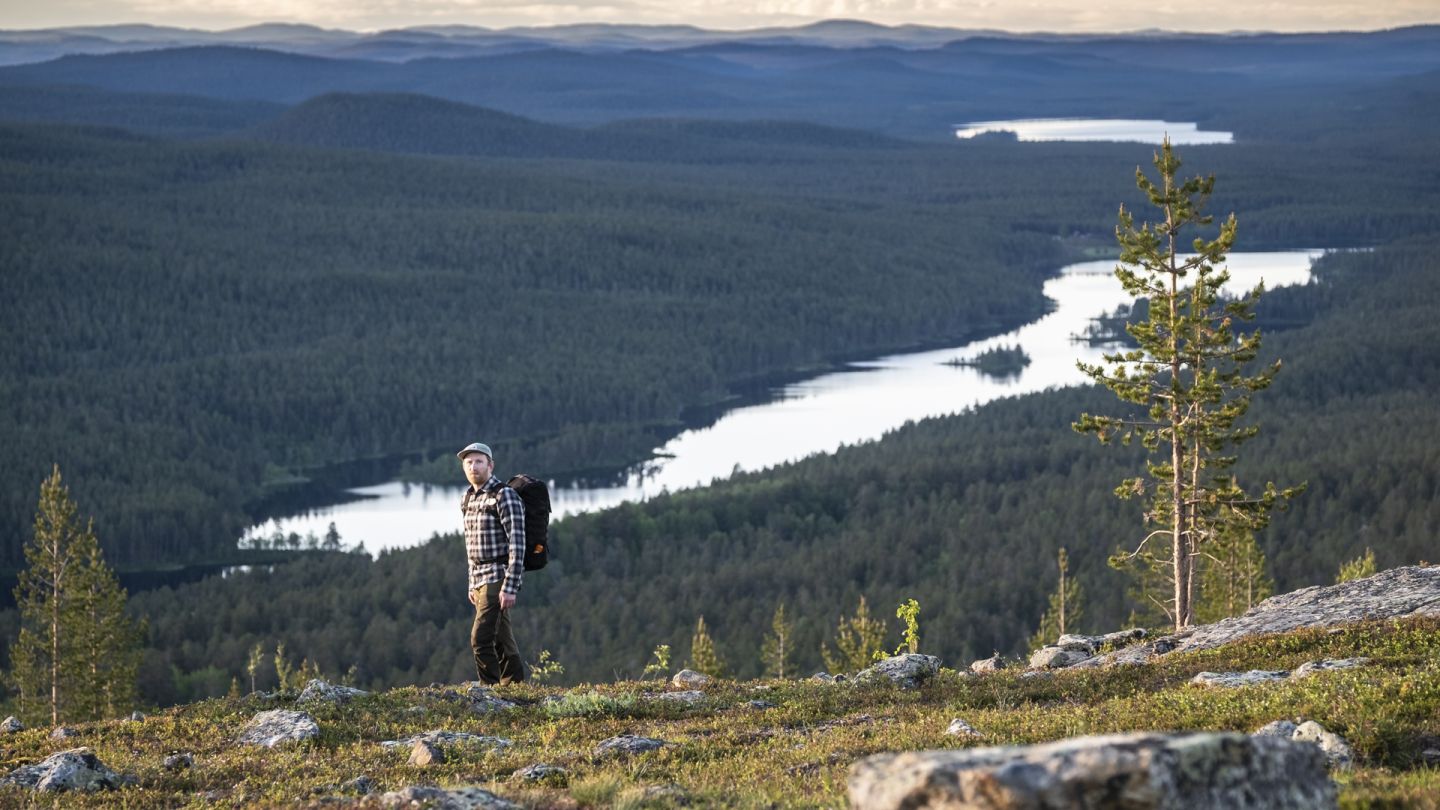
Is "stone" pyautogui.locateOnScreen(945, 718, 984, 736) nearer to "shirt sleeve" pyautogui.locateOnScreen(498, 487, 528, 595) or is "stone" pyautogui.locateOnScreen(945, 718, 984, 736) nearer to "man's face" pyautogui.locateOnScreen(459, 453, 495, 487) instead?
"shirt sleeve" pyautogui.locateOnScreen(498, 487, 528, 595)

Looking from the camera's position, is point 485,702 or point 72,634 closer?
point 485,702

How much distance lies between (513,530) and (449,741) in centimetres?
418

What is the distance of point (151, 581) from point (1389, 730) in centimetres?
13014

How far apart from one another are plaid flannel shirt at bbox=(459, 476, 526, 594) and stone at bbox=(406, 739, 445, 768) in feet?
14.7

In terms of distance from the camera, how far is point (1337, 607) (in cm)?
2319

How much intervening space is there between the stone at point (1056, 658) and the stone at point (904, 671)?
2.26 m

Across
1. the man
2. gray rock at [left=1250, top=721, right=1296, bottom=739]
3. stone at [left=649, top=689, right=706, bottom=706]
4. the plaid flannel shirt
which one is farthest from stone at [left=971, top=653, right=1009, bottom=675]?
gray rock at [left=1250, top=721, right=1296, bottom=739]

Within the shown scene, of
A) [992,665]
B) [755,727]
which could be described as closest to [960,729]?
[755,727]

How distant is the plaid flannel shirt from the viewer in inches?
816

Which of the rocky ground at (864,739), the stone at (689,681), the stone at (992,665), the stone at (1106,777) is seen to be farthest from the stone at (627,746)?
the stone at (992,665)

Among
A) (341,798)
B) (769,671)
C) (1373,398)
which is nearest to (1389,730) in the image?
(341,798)

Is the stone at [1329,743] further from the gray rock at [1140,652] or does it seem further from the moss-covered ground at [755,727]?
the gray rock at [1140,652]

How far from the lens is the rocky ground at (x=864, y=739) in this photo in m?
9.63

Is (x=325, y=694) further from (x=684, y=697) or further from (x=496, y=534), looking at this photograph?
(x=684, y=697)
